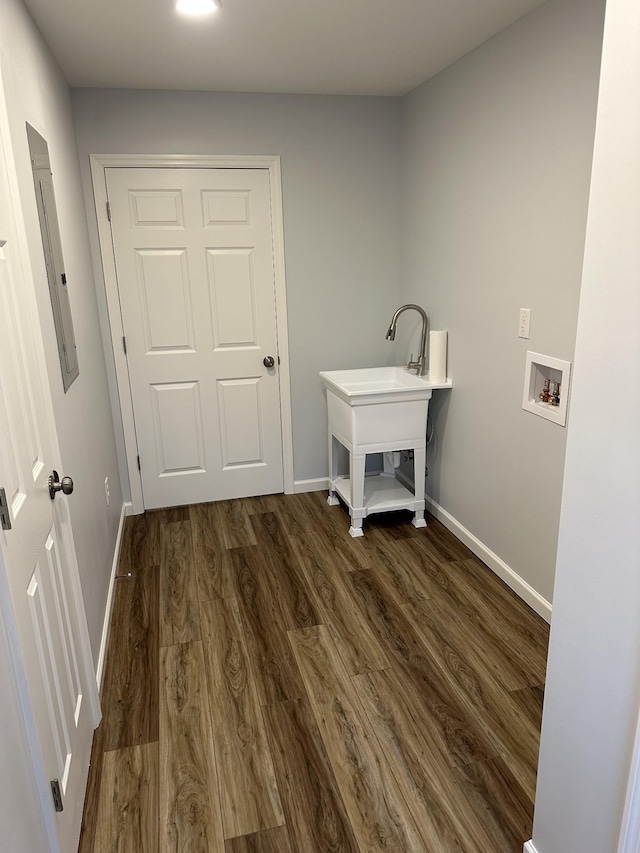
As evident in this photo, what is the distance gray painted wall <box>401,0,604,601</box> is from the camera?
2.15m

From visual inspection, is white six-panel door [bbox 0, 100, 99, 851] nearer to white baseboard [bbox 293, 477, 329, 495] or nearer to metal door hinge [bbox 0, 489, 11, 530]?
metal door hinge [bbox 0, 489, 11, 530]

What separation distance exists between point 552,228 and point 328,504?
209cm

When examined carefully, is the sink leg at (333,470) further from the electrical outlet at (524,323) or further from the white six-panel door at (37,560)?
the white six-panel door at (37,560)

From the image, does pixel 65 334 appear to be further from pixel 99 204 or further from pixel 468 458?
pixel 468 458

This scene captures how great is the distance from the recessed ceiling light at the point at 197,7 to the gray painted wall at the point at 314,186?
1.05 metres

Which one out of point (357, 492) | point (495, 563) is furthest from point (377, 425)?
point (495, 563)

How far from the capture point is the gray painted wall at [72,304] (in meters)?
1.75

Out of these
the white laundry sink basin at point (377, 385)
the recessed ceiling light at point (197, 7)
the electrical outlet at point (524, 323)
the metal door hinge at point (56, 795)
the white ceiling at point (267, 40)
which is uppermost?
the white ceiling at point (267, 40)

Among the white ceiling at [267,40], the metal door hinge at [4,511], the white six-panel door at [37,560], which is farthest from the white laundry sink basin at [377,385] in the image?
the metal door hinge at [4,511]

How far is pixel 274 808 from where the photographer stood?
1.69 metres

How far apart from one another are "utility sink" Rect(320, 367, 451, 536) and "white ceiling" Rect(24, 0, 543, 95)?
154 cm

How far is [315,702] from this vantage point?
208 cm

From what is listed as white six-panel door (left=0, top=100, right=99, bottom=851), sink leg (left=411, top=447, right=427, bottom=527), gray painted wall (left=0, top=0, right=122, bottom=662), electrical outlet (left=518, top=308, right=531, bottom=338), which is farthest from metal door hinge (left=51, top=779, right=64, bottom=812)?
sink leg (left=411, top=447, right=427, bottom=527)

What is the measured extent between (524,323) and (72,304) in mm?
1846
